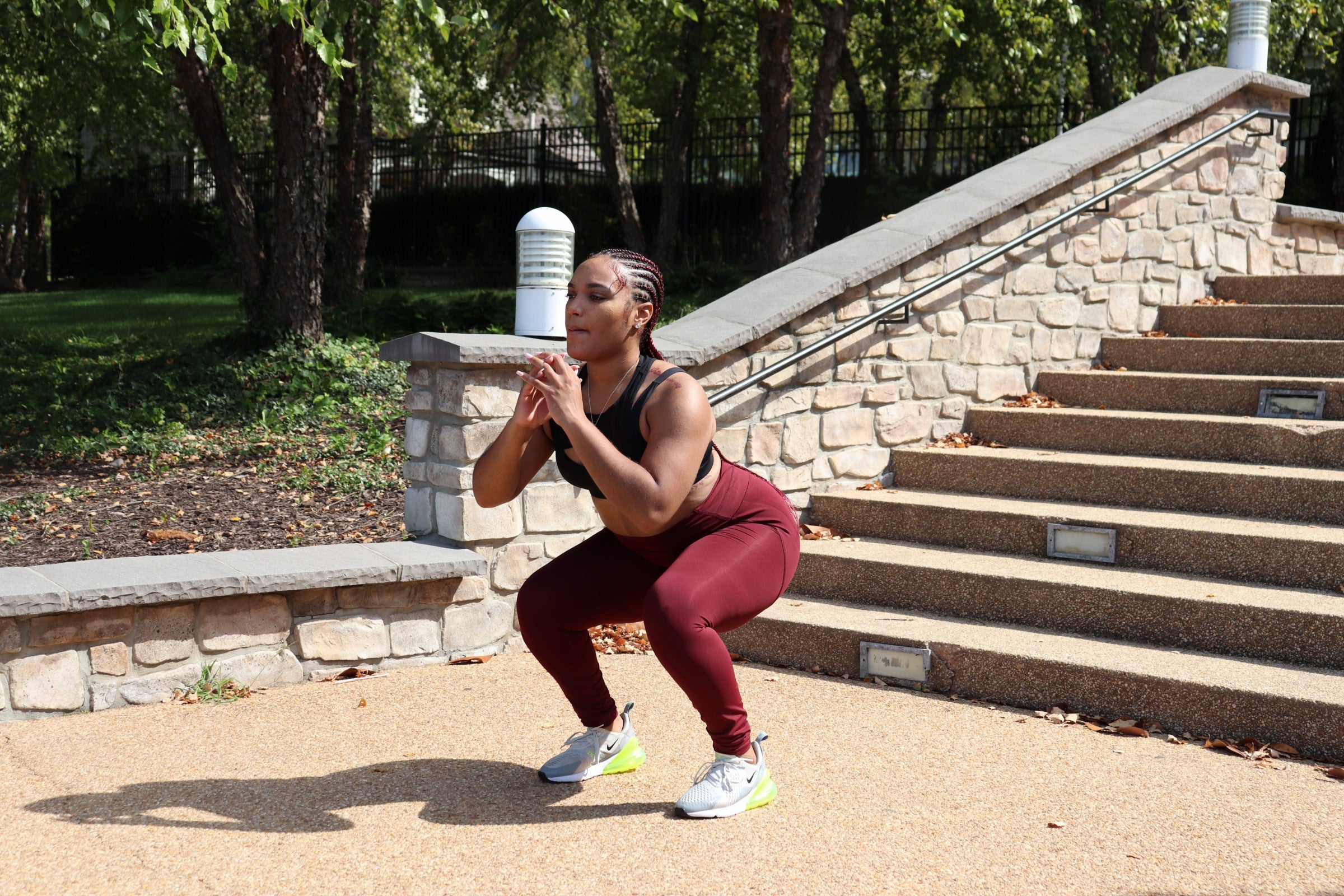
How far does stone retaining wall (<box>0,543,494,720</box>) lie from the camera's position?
161 inches

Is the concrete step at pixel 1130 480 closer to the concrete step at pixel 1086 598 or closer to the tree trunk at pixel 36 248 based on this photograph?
the concrete step at pixel 1086 598

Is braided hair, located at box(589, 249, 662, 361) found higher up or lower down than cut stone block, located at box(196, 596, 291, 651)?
higher up

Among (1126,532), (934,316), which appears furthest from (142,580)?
(934,316)

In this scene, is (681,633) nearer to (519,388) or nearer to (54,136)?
(519,388)

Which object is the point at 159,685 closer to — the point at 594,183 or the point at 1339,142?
the point at 1339,142

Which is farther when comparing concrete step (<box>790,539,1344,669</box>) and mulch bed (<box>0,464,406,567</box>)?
mulch bed (<box>0,464,406,567</box>)

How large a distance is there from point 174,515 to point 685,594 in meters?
4.46

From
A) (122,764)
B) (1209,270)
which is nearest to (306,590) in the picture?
(122,764)

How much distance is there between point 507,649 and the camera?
506 cm

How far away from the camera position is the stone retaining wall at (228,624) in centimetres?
409

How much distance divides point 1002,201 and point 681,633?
395 cm

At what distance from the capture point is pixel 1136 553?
4957 millimetres

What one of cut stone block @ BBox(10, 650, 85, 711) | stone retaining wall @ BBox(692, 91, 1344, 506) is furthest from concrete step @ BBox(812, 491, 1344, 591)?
cut stone block @ BBox(10, 650, 85, 711)

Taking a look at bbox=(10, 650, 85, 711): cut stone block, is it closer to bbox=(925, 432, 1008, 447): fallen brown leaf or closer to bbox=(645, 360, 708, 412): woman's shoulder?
bbox=(645, 360, 708, 412): woman's shoulder
